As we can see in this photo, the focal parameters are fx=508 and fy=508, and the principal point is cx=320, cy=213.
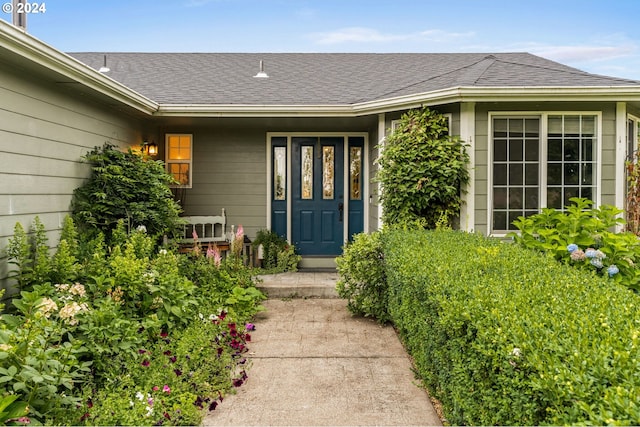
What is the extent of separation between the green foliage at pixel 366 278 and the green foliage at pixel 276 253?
2321 millimetres

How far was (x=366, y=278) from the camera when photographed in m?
5.45

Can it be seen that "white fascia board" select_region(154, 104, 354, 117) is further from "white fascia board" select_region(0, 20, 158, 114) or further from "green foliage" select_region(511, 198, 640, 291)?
"green foliage" select_region(511, 198, 640, 291)

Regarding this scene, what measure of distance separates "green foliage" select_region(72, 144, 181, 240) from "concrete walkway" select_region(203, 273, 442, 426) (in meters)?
1.70

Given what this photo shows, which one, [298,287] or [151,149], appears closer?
[298,287]

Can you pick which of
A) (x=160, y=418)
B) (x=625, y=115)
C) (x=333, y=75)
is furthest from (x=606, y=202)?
(x=160, y=418)

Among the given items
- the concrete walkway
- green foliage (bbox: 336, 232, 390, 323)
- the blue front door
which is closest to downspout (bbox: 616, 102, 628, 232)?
green foliage (bbox: 336, 232, 390, 323)

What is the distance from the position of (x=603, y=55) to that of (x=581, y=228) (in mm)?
17776

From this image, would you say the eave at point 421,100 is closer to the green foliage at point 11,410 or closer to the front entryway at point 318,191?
the front entryway at point 318,191

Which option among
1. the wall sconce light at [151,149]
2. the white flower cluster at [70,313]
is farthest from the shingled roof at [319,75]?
the white flower cluster at [70,313]

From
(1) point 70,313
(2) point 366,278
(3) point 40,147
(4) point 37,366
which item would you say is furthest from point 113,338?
(2) point 366,278

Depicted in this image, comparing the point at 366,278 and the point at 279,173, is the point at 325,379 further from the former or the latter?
the point at 279,173

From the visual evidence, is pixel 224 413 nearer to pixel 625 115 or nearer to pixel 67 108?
pixel 67 108

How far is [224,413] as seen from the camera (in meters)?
3.27

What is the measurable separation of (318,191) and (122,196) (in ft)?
11.4
